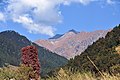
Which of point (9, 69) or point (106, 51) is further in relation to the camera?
point (106, 51)

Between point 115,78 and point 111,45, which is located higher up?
point 111,45

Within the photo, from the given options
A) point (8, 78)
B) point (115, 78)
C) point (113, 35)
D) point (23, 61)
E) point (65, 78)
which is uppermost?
point (113, 35)

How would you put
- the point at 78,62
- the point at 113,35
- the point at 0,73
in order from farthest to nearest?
the point at 113,35
the point at 78,62
the point at 0,73

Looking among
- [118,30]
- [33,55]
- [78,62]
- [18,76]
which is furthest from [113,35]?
[18,76]

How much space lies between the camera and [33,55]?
109 feet

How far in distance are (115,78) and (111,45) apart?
98.0 metres

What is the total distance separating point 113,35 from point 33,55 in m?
80.1

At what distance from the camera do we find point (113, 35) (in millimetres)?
111000

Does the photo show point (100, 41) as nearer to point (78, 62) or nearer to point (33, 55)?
point (78, 62)

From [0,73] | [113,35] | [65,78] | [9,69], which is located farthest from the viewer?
[113,35]

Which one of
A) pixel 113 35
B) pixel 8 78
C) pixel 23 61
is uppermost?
pixel 113 35

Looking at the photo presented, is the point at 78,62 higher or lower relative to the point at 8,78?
higher

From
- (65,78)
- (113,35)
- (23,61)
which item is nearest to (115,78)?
(65,78)

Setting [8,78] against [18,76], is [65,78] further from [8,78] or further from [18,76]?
[18,76]
